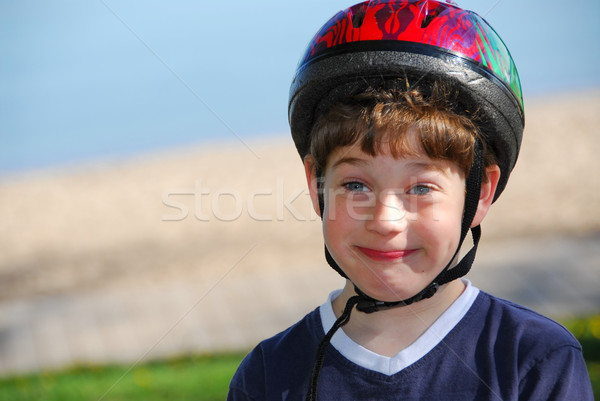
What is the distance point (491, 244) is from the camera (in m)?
8.87

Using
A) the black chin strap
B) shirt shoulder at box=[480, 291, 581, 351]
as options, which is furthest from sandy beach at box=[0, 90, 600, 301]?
shirt shoulder at box=[480, 291, 581, 351]

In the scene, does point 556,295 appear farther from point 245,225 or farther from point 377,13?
point 245,225

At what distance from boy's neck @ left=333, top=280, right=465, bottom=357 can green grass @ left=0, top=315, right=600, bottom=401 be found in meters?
2.75

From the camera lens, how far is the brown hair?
89.3 inches

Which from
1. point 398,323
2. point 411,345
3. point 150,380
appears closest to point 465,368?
point 411,345

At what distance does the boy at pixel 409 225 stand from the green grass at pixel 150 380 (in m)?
2.76

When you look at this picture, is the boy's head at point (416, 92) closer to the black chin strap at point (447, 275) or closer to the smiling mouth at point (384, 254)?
the black chin strap at point (447, 275)

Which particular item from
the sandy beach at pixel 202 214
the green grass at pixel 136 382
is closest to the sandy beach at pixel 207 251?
the sandy beach at pixel 202 214

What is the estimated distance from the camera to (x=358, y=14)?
2588mm

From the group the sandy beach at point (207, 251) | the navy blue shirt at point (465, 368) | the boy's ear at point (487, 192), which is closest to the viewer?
the navy blue shirt at point (465, 368)

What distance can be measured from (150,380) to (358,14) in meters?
3.65

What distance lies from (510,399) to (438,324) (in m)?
0.33

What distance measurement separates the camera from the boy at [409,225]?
86.1 inches

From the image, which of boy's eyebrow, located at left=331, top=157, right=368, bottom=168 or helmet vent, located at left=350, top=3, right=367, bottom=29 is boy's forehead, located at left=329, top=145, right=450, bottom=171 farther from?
helmet vent, located at left=350, top=3, right=367, bottom=29
